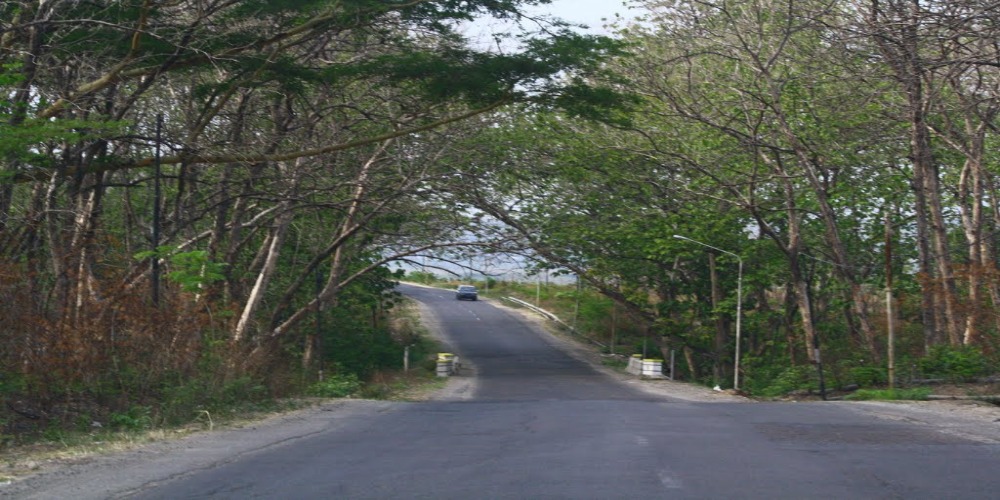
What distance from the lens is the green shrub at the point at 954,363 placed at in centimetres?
2450

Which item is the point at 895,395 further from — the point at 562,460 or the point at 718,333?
the point at 718,333

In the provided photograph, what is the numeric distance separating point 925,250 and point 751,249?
21.5 ft

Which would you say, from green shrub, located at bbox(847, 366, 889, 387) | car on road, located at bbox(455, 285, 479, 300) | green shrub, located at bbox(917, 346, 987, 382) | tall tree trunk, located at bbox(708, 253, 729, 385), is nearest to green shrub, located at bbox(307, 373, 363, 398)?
green shrub, located at bbox(847, 366, 889, 387)

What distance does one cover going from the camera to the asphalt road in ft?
27.6

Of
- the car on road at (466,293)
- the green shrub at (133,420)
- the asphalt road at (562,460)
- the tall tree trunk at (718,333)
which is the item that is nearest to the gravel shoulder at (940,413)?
the asphalt road at (562,460)

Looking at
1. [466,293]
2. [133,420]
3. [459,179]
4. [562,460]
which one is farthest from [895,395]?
[466,293]

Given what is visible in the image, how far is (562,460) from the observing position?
1006 centimetres

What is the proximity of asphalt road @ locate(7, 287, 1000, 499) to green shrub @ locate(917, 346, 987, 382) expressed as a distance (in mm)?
9562

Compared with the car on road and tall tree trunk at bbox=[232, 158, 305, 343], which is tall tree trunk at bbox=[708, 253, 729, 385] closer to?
tall tree trunk at bbox=[232, 158, 305, 343]

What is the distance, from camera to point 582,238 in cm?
3506

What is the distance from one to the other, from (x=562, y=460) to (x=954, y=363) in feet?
59.3

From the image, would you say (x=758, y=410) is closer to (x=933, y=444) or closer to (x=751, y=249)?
(x=933, y=444)

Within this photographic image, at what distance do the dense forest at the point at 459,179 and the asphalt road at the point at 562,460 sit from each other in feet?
12.8

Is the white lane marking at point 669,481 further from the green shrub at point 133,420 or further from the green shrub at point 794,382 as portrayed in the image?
the green shrub at point 794,382
